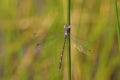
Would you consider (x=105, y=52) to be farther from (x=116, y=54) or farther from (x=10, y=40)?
(x=10, y=40)

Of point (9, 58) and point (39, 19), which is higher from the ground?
point (39, 19)

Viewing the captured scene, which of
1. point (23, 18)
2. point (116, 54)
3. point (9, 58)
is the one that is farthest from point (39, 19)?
point (116, 54)

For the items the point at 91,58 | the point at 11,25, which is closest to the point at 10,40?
the point at 11,25

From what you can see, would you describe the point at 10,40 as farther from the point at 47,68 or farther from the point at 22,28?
the point at 47,68

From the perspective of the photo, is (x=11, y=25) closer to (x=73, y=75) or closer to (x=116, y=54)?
(x=73, y=75)

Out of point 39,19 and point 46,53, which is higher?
point 39,19
